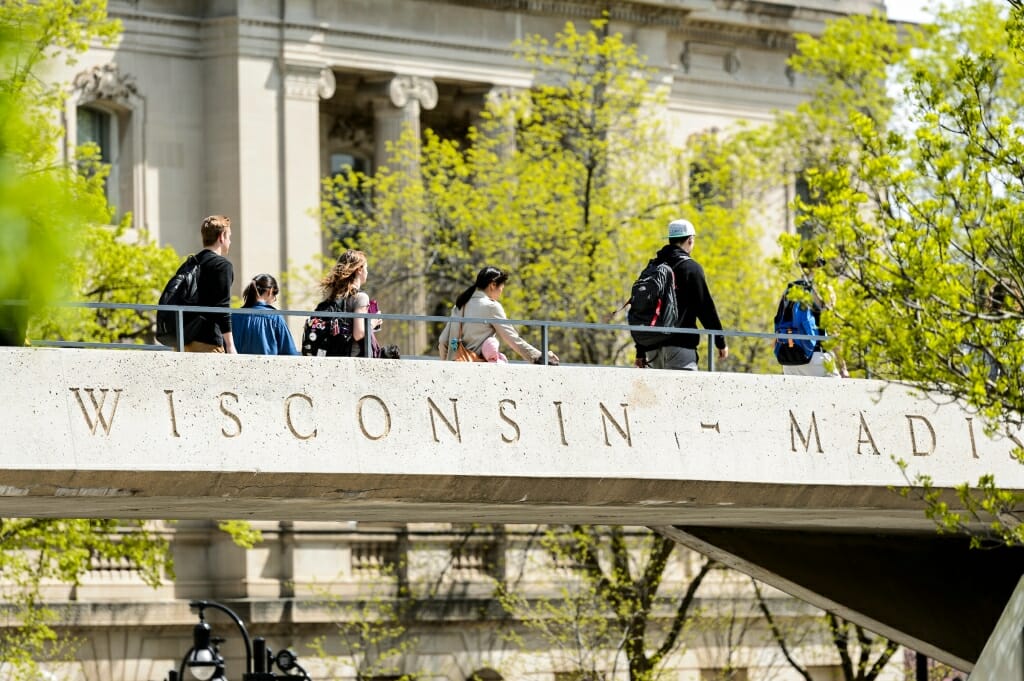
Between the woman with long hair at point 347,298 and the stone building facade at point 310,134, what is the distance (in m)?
20.2

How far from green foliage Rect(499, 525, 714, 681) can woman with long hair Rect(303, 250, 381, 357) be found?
16164mm

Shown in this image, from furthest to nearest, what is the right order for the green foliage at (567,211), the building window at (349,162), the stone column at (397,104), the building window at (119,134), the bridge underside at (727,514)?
the building window at (349,162) < the stone column at (397,104) < the building window at (119,134) < the green foliage at (567,211) < the bridge underside at (727,514)

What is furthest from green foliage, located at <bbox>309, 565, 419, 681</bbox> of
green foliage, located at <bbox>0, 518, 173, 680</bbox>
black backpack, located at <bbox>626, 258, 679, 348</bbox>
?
black backpack, located at <bbox>626, 258, 679, 348</bbox>

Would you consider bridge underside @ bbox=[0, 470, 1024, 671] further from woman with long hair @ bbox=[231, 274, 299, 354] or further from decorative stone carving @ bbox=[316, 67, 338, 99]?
decorative stone carving @ bbox=[316, 67, 338, 99]

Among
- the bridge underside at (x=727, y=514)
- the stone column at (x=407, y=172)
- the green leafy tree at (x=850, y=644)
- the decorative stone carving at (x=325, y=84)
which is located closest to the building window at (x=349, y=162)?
the stone column at (x=407, y=172)

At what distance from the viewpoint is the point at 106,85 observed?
47031mm

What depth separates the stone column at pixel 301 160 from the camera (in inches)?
1901

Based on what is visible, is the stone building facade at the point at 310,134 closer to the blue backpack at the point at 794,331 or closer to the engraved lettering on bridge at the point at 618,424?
the blue backpack at the point at 794,331

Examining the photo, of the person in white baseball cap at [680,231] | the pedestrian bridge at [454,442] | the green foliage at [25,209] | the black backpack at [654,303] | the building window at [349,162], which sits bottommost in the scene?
the pedestrian bridge at [454,442]

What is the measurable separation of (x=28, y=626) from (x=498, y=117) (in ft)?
47.5

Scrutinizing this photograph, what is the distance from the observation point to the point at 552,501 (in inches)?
727

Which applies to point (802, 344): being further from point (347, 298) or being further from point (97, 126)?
point (97, 126)

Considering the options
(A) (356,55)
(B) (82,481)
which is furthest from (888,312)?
(A) (356,55)

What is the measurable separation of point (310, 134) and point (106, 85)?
423 cm
